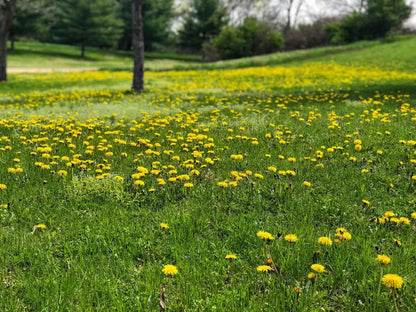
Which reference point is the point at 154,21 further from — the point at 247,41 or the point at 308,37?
the point at 308,37

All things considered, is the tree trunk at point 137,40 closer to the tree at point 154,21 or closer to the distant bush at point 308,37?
the distant bush at point 308,37

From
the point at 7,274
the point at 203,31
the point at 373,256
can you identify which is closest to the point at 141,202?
the point at 7,274

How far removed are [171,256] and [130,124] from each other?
4499 millimetres

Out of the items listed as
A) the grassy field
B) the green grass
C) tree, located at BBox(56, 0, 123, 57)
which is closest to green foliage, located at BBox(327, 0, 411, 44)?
the green grass

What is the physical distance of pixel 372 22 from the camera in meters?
41.5

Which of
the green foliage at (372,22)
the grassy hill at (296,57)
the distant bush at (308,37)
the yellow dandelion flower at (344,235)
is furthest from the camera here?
the distant bush at (308,37)

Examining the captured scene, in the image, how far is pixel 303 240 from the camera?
2668 mm

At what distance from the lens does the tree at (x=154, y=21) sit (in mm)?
56438

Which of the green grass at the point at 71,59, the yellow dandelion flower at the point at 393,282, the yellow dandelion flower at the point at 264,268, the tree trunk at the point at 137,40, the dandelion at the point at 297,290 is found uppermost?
the green grass at the point at 71,59

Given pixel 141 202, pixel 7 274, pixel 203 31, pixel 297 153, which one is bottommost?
pixel 7 274

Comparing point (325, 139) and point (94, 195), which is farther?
point (325, 139)

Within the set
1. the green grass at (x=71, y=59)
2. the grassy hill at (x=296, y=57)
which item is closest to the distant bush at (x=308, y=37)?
the grassy hill at (x=296, y=57)

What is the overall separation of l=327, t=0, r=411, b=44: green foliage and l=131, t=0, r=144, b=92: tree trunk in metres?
35.2

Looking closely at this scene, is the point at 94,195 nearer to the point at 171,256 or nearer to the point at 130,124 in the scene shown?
the point at 171,256
